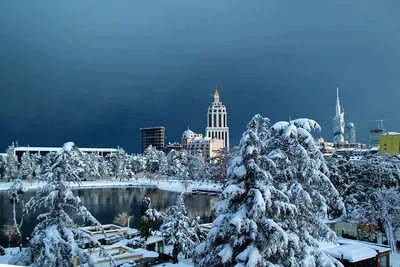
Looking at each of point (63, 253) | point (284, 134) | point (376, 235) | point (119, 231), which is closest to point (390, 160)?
point (376, 235)

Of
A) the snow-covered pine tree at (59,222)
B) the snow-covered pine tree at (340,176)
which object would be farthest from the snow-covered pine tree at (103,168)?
the snow-covered pine tree at (59,222)

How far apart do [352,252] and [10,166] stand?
103ft

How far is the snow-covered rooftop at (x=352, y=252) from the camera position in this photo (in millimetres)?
7039

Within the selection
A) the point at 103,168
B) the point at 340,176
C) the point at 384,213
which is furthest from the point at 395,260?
the point at 103,168

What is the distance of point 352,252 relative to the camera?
720 centimetres

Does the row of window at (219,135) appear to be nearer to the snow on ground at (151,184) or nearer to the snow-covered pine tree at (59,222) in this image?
the snow on ground at (151,184)

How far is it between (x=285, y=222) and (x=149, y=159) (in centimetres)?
4108

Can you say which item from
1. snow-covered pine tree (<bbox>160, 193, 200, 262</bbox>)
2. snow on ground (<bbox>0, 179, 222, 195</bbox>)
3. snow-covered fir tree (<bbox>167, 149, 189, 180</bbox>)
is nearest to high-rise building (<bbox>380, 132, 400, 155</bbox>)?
snow-covered pine tree (<bbox>160, 193, 200, 262</bbox>)

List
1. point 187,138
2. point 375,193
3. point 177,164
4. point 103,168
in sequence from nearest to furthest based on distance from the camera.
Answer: point 375,193
point 103,168
point 177,164
point 187,138

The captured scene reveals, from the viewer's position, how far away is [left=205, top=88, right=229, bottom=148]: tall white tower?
2857 inches

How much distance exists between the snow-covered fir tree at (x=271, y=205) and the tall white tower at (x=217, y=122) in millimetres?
66694

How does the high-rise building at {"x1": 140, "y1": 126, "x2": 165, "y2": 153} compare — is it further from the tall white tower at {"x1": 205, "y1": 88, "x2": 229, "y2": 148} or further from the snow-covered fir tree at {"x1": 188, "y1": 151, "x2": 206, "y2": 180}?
the snow-covered fir tree at {"x1": 188, "y1": 151, "x2": 206, "y2": 180}

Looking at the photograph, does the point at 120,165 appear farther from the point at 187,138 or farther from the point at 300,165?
the point at 300,165

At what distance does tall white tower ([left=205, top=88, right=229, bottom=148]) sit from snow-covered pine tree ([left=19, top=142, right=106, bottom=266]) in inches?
2641
